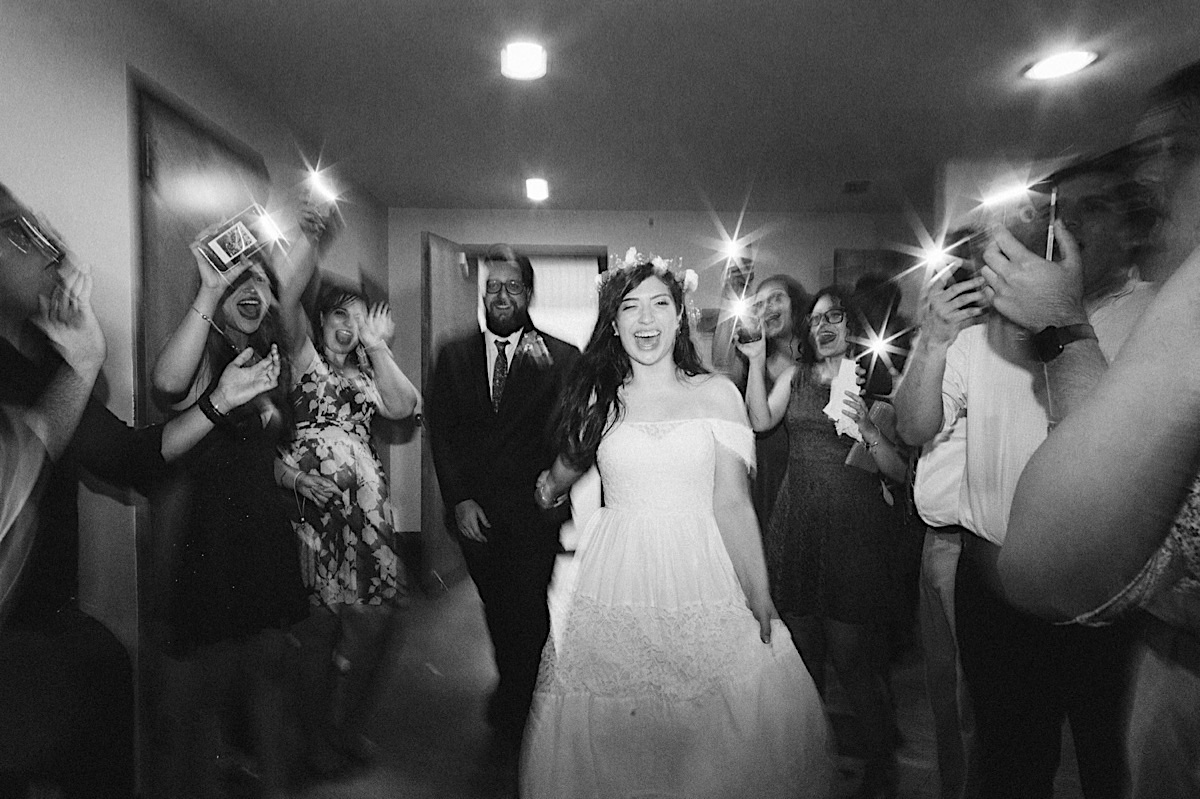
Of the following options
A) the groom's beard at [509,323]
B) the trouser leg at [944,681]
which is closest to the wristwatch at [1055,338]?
the trouser leg at [944,681]

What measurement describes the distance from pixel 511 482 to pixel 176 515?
60cm

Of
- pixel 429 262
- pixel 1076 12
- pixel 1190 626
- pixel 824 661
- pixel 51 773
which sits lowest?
pixel 51 773

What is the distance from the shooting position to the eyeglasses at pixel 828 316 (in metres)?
1.29

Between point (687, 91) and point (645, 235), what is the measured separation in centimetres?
25

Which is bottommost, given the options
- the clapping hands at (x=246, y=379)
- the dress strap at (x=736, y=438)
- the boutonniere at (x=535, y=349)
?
the dress strap at (x=736, y=438)

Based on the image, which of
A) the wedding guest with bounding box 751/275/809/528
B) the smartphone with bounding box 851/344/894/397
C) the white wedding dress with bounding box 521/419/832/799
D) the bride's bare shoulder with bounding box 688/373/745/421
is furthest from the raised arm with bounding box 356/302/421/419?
the smartphone with bounding box 851/344/894/397

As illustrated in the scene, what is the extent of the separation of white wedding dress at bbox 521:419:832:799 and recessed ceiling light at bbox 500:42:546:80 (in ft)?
2.00

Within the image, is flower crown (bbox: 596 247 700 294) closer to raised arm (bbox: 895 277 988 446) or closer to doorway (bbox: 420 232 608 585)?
doorway (bbox: 420 232 608 585)

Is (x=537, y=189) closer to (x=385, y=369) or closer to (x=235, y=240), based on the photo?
(x=385, y=369)

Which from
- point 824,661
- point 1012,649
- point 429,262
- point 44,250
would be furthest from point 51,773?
point 1012,649

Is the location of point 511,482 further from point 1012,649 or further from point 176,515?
point 1012,649

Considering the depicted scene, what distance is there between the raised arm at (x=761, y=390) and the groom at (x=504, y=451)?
0.98ft

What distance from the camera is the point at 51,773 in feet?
4.28

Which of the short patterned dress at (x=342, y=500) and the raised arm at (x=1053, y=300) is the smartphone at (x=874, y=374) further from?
the short patterned dress at (x=342, y=500)
